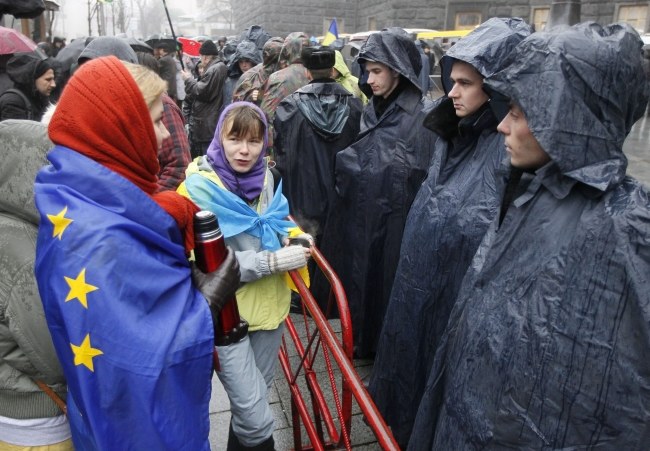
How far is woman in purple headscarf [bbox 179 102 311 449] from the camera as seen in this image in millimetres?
2055

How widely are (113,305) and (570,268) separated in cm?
116

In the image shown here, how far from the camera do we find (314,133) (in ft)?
14.0

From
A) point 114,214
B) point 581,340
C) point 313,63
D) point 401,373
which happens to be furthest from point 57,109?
point 313,63

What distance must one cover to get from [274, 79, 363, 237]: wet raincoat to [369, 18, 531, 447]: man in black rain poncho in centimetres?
155

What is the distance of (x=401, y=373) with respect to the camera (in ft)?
8.91

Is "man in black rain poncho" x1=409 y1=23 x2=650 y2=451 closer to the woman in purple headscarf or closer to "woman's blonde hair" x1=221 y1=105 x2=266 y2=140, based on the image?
the woman in purple headscarf

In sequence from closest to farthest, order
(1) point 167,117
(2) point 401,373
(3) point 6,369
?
(3) point 6,369, (2) point 401,373, (1) point 167,117

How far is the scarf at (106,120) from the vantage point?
130cm

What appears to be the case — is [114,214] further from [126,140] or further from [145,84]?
[145,84]

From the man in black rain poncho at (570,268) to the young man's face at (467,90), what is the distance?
0.87m

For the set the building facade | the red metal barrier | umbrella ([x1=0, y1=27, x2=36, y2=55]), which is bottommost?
the red metal barrier

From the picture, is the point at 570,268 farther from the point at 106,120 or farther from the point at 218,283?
the point at 106,120

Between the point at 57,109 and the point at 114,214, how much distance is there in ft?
1.07

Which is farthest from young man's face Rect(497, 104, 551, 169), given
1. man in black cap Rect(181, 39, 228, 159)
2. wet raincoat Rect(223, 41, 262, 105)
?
wet raincoat Rect(223, 41, 262, 105)
